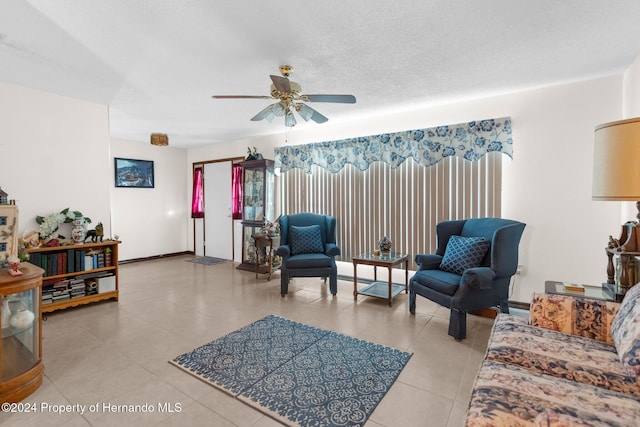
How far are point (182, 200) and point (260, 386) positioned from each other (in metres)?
5.79

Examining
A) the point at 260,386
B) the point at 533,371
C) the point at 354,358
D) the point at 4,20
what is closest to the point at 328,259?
the point at 354,358

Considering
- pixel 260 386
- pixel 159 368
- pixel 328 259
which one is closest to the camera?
pixel 260 386

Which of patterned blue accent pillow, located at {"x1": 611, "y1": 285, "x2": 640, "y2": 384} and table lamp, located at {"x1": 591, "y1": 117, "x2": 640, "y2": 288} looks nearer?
patterned blue accent pillow, located at {"x1": 611, "y1": 285, "x2": 640, "y2": 384}

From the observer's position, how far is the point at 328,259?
392 centimetres

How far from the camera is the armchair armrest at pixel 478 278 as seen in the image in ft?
8.43

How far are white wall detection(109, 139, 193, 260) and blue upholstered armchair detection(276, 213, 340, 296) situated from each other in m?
3.53

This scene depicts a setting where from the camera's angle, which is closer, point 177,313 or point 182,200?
point 177,313

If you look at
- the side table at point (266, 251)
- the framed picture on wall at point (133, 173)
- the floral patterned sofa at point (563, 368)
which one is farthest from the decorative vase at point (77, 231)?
the floral patterned sofa at point (563, 368)

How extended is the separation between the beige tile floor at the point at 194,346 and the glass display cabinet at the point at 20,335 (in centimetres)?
12

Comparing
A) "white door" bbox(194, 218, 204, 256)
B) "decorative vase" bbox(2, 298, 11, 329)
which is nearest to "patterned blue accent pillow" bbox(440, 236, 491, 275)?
"decorative vase" bbox(2, 298, 11, 329)

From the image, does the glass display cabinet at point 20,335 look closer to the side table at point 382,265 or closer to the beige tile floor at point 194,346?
the beige tile floor at point 194,346

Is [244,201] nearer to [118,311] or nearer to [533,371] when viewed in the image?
[118,311]

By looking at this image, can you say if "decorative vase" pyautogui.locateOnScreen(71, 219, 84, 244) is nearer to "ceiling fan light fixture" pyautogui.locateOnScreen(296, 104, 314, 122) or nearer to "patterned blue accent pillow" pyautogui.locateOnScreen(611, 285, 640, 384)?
"ceiling fan light fixture" pyautogui.locateOnScreen(296, 104, 314, 122)

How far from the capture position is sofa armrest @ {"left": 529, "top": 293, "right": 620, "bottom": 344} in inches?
67.3
